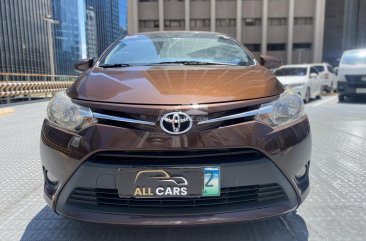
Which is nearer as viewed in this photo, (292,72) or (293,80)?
(293,80)

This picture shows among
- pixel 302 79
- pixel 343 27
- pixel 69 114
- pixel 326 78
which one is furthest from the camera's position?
pixel 343 27

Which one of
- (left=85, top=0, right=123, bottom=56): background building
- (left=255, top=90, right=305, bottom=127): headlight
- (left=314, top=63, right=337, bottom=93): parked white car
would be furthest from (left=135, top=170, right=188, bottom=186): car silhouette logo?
(left=314, top=63, right=337, bottom=93): parked white car

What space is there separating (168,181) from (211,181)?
22 centimetres

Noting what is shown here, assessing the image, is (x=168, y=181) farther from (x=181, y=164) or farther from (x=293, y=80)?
(x=293, y=80)

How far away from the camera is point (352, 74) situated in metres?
10.6

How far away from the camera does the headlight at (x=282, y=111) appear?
189cm

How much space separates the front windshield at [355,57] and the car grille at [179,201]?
34.4 ft

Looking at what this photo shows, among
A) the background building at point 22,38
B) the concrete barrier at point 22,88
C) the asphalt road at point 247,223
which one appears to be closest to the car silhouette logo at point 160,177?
the asphalt road at point 247,223

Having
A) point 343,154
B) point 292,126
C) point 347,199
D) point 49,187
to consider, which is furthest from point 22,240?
point 343,154

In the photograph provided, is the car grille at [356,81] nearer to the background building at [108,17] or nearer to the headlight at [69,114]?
the background building at [108,17]

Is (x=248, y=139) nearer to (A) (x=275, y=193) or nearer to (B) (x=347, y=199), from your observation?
(A) (x=275, y=193)

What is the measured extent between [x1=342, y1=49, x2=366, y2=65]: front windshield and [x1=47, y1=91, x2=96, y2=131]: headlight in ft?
35.6

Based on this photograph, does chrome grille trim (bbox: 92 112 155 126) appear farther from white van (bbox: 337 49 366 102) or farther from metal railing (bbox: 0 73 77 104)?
white van (bbox: 337 49 366 102)

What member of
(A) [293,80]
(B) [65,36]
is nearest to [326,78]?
(A) [293,80]
